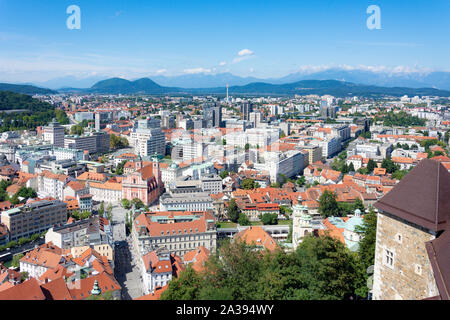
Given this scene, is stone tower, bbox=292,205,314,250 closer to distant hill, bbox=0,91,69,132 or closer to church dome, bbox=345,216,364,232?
church dome, bbox=345,216,364,232

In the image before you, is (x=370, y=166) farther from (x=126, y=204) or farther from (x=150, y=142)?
(x=150, y=142)

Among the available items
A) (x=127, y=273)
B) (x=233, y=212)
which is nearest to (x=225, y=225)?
(x=233, y=212)

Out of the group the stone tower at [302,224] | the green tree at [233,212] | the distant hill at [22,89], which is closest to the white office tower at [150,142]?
the green tree at [233,212]

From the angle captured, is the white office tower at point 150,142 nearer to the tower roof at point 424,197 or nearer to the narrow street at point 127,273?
the narrow street at point 127,273

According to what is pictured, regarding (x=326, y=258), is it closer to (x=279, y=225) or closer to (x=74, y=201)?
(x=279, y=225)

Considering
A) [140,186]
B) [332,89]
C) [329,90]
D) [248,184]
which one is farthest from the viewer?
[332,89]

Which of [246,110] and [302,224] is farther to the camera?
[246,110]
